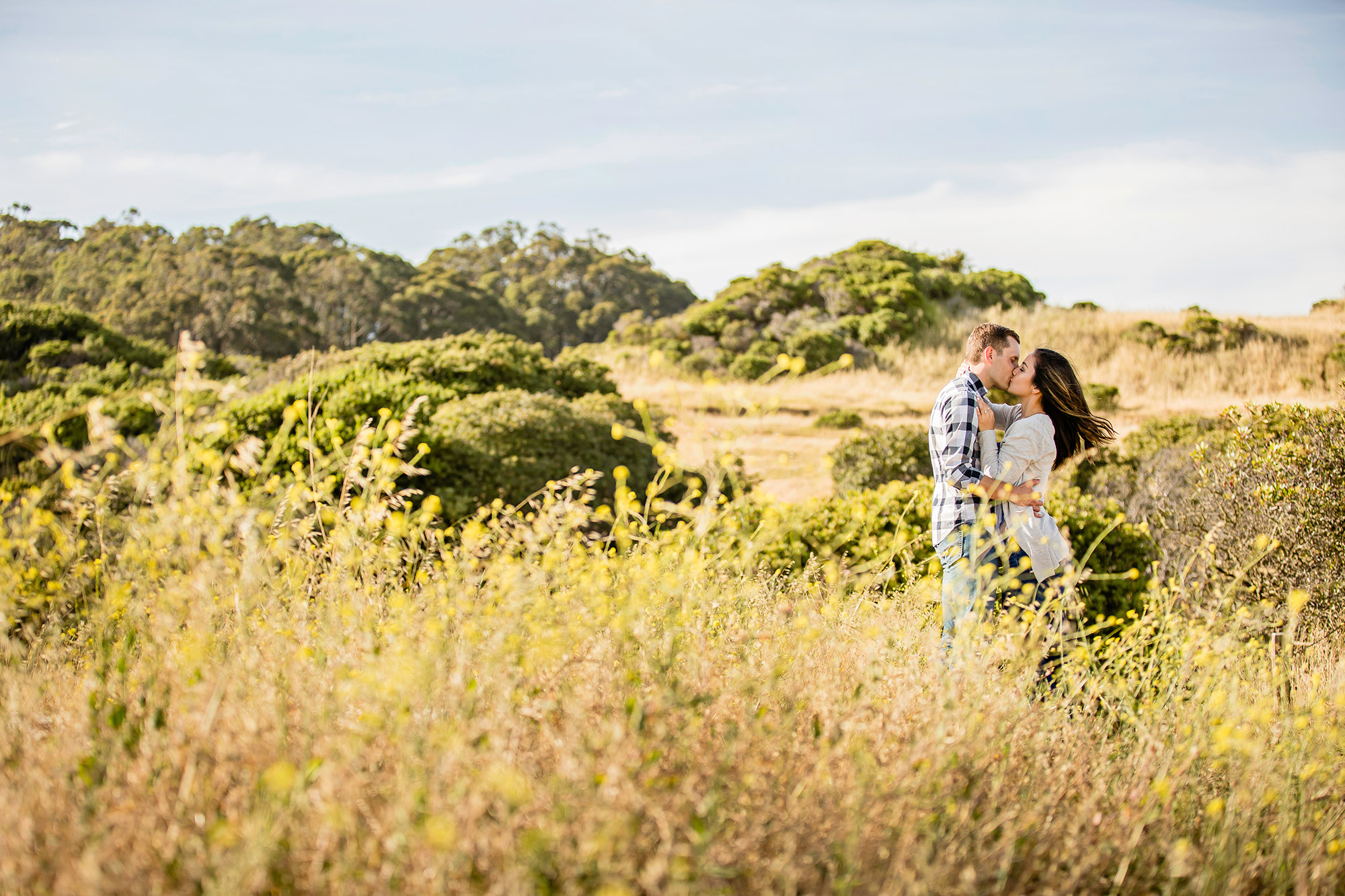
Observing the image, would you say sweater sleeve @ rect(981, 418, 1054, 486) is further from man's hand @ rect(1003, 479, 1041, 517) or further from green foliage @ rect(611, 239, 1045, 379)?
green foliage @ rect(611, 239, 1045, 379)

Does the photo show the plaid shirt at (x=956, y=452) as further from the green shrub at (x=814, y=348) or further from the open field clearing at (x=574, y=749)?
the green shrub at (x=814, y=348)

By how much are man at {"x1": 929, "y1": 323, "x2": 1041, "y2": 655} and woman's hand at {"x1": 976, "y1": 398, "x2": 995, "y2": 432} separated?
0.12 feet

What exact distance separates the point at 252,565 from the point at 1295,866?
288 cm

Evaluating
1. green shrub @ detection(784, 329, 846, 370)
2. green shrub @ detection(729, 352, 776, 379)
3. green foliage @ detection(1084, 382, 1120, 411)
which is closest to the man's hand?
green foliage @ detection(1084, 382, 1120, 411)

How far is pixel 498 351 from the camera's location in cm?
916

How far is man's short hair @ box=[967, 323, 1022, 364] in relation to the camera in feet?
11.9

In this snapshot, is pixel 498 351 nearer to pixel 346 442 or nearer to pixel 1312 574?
pixel 346 442

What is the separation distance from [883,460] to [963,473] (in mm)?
4562

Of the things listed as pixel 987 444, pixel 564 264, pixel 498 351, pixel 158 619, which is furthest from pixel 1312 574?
pixel 564 264

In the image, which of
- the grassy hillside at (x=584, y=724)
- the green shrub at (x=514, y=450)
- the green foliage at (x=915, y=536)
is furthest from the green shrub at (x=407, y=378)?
the green foliage at (x=915, y=536)

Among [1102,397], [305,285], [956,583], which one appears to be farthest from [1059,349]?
[305,285]

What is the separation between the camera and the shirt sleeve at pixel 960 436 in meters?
3.40

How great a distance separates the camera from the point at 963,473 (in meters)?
3.38

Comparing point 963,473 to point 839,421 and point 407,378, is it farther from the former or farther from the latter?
point 839,421
